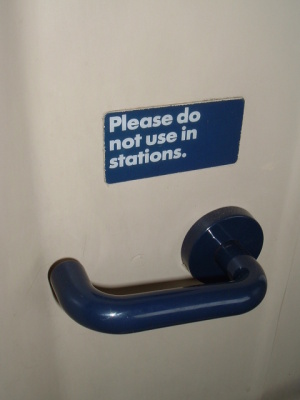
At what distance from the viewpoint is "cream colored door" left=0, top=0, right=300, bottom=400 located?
0.25 metres

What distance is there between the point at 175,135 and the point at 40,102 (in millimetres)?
86

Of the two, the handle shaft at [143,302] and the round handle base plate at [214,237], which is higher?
the round handle base plate at [214,237]

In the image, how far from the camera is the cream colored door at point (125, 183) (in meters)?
0.25

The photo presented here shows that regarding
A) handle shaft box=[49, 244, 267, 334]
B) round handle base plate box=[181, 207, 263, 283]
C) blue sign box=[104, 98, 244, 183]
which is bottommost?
handle shaft box=[49, 244, 267, 334]

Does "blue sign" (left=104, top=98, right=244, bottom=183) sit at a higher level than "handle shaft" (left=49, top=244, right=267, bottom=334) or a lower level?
higher

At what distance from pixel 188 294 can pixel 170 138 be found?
0.34 ft

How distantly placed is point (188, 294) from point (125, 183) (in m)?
0.08

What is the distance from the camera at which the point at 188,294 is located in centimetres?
31

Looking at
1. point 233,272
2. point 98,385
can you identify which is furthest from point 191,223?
point 98,385

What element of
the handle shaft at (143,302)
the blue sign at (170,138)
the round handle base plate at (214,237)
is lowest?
the handle shaft at (143,302)

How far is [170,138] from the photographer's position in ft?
0.97

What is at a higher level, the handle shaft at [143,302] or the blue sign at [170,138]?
the blue sign at [170,138]

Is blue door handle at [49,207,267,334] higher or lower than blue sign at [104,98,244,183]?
lower

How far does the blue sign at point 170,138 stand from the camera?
0.28 metres
